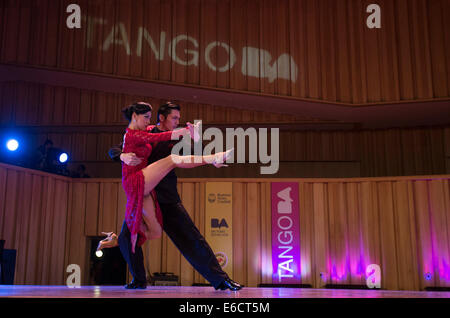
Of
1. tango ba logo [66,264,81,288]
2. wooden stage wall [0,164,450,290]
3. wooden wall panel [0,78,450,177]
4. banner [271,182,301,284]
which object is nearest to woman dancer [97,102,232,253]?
wooden stage wall [0,164,450,290]

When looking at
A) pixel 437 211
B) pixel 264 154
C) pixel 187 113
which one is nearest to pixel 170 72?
pixel 187 113

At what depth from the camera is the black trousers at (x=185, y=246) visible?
3.02 meters

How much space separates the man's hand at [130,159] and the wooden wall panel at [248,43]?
543 centimetres

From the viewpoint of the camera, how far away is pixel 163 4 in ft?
28.3

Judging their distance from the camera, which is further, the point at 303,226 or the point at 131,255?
the point at 303,226

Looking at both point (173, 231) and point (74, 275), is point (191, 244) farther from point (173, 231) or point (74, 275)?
point (74, 275)

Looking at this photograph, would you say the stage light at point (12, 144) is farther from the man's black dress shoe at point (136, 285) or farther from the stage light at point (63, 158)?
the man's black dress shoe at point (136, 285)

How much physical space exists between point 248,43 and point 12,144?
14.5ft

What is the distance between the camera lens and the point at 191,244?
310 cm

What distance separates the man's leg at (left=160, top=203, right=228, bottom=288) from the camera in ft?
9.89

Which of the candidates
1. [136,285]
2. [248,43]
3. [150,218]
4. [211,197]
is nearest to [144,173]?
[150,218]

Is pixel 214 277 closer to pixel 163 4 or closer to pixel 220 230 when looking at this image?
pixel 220 230

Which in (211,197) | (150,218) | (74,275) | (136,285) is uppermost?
(211,197)

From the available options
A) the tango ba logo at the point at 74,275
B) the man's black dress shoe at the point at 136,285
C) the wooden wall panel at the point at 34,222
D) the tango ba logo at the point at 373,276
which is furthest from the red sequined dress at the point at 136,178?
the tango ba logo at the point at 373,276
